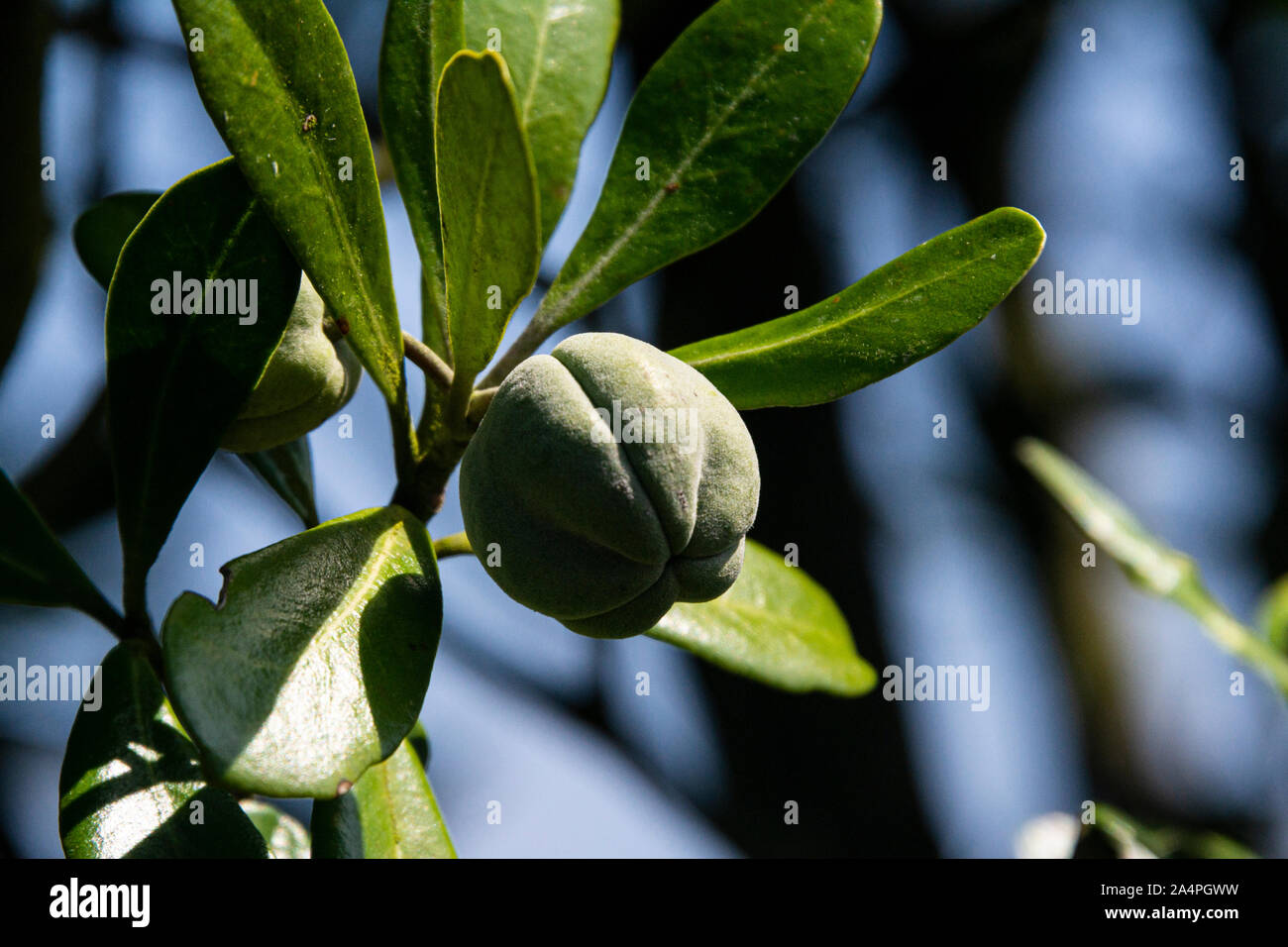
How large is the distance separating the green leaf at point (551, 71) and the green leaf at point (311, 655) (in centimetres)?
45

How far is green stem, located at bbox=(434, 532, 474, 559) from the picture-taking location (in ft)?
3.67

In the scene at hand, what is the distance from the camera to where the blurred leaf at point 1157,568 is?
1756 millimetres

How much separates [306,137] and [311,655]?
416 millimetres

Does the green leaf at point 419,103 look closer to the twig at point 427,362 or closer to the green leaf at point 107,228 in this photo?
the twig at point 427,362

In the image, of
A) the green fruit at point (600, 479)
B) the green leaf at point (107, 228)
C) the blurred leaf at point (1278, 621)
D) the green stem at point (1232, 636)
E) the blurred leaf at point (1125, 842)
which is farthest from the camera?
the blurred leaf at point (1278, 621)

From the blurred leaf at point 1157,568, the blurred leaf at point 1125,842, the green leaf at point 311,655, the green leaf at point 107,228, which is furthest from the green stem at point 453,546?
the blurred leaf at point 1157,568

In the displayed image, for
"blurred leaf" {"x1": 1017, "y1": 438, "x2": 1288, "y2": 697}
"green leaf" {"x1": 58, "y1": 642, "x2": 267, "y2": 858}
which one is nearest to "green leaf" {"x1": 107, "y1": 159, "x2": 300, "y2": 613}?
"green leaf" {"x1": 58, "y1": 642, "x2": 267, "y2": 858}

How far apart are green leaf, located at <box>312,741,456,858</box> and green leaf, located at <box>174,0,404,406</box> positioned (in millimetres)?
421

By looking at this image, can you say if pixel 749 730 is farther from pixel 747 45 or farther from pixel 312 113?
pixel 312 113

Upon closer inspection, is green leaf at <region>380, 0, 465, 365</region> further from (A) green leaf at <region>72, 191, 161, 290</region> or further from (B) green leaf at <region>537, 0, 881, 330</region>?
(A) green leaf at <region>72, 191, 161, 290</region>

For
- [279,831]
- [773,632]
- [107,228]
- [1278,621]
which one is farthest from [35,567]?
[1278,621]

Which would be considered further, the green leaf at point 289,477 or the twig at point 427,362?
the green leaf at point 289,477

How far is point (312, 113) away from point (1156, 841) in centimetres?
150

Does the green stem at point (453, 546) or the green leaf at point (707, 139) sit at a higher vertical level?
the green leaf at point (707, 139)
